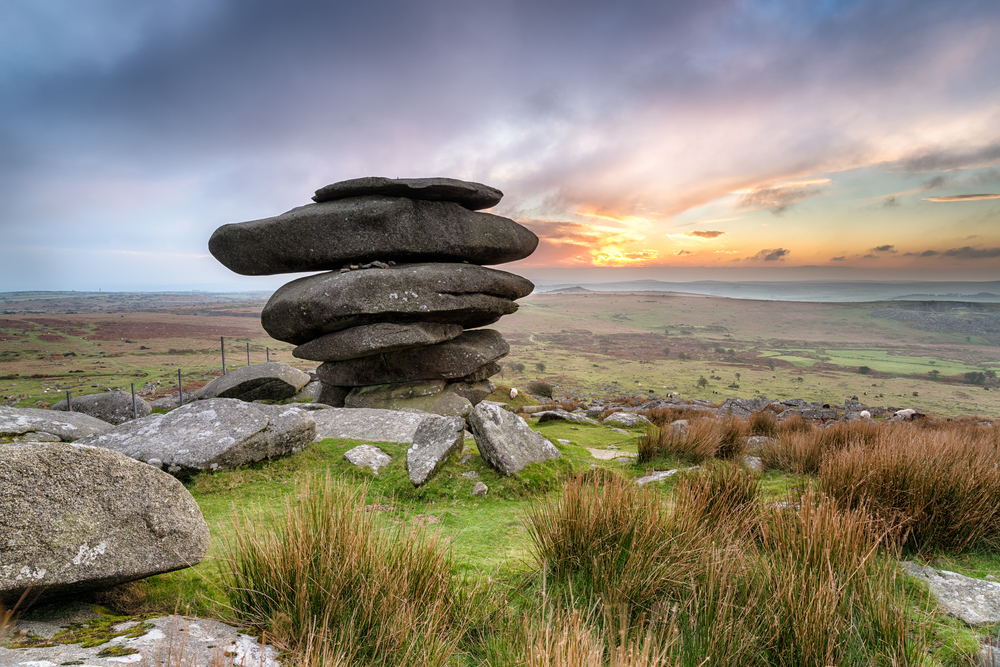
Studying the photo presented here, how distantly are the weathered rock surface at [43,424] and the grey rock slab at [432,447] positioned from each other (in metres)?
5.37

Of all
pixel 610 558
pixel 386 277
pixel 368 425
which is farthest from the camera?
pixel 386 277

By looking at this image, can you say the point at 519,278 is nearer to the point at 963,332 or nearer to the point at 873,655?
the point at 873,655

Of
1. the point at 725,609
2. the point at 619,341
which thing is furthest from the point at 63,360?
the point at 619,341

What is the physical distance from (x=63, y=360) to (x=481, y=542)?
40.3 meters

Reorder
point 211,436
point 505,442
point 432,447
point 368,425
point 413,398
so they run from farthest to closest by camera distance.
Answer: point 413,398
point 368,425
point 505,442
point 432,447
point 211,436

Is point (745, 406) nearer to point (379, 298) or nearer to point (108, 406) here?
point (379, 298)

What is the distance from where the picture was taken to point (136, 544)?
8.91 ft

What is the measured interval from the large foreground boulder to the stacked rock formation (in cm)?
933

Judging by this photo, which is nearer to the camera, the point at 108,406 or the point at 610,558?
the point at 610,558

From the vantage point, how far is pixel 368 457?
22.3ft

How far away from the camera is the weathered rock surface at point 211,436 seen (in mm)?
5824

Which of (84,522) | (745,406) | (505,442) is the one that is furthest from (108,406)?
(745,406)

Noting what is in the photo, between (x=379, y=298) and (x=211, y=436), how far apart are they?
255 inches

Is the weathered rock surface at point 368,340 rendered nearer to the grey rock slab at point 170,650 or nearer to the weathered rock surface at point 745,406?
the grey rock slab at point 170,650
